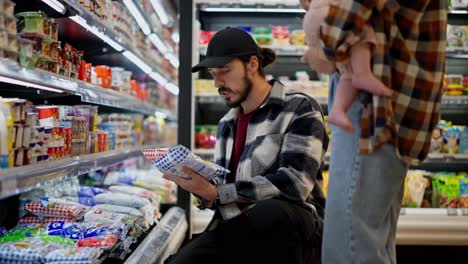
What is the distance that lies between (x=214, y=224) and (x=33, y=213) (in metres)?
0.78

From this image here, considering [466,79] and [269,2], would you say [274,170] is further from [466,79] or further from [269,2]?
[466,79]

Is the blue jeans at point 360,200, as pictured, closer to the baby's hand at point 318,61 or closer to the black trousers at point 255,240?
the baby's hand at point 318,61

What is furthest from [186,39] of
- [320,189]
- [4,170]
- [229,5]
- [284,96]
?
[4,170]

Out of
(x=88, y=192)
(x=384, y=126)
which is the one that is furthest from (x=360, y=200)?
(x=88, y=192)

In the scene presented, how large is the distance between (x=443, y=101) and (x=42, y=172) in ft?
9.86

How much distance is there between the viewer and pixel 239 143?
2.70 metres

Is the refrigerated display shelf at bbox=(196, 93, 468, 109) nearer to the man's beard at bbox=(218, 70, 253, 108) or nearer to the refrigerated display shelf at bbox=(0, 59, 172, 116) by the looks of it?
the refrigerated display shelf at bbox=(0, 59, 172, 116)

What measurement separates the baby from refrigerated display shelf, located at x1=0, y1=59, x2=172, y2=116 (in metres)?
0.89

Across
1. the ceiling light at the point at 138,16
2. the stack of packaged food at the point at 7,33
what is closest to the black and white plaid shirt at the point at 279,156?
the stack of packaged food at the point at 7,33

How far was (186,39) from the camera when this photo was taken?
3.79 meters

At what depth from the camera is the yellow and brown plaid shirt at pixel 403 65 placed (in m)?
1.55

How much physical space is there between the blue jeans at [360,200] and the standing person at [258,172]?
2.02 ft

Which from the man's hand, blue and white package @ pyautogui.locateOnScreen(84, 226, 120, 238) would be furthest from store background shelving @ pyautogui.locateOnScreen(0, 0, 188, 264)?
the man's hand

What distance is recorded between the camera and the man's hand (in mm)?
2363
